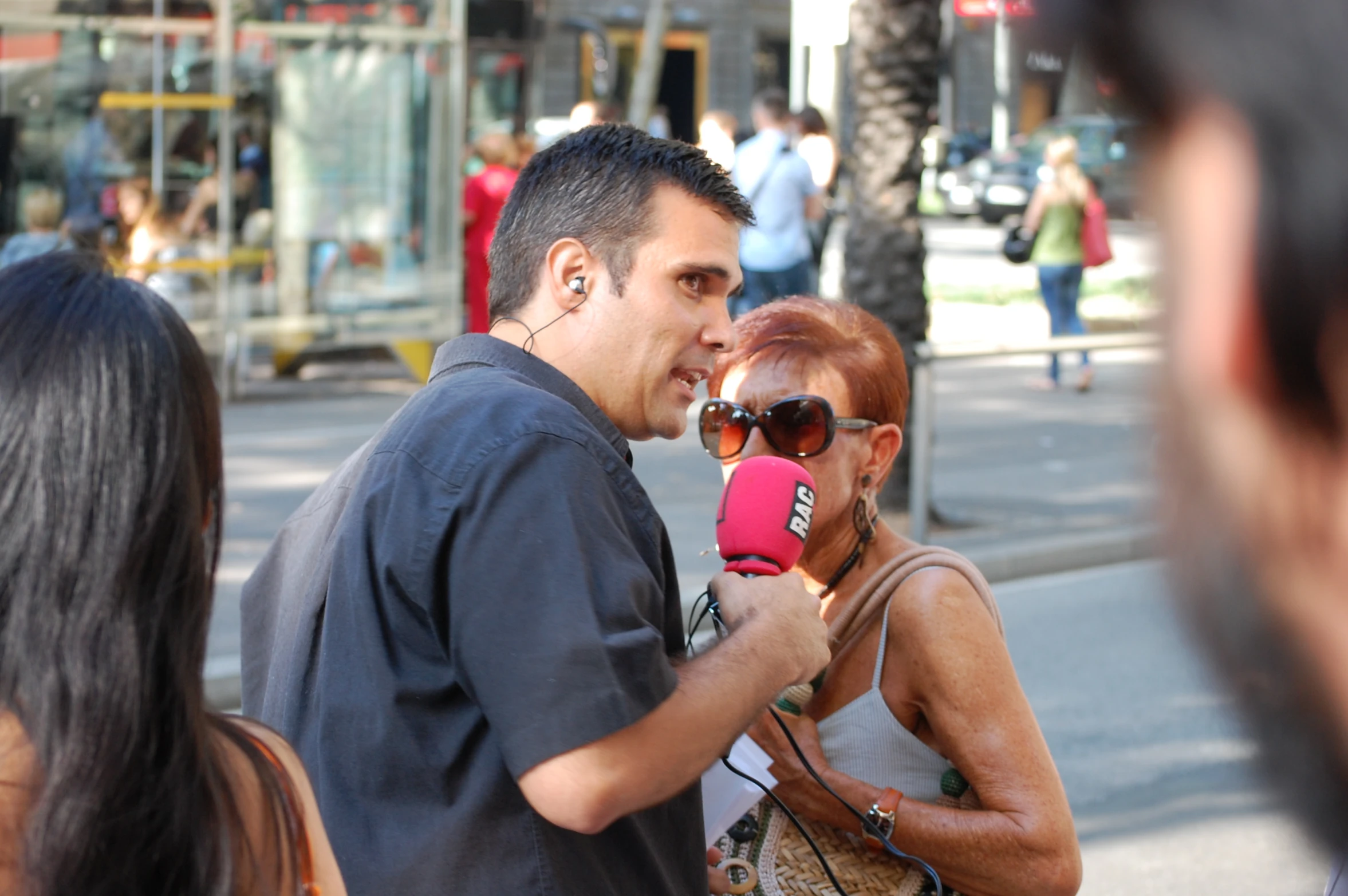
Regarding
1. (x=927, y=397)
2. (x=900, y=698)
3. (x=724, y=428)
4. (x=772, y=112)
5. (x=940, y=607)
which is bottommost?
(x=927, y=397)

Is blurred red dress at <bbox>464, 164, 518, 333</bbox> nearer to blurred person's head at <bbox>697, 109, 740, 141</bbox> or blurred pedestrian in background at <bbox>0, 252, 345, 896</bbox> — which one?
blurred person's head at <bbox>697, 109, 740, 141</bbox>

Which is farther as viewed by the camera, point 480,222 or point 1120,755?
point 480,222

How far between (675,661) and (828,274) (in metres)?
19.1

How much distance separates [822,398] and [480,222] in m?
10.2

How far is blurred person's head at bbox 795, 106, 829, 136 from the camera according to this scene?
13844mm

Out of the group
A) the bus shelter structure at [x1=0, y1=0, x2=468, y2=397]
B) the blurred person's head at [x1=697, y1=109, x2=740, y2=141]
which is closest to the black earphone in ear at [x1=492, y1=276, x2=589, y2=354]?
the bus shelter structure at [x1=0, y1=0, x2=468, y2=397]

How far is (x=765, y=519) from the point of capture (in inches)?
85.3

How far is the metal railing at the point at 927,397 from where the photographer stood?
7805 millimetres

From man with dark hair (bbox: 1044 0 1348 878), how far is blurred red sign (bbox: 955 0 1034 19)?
1 cm

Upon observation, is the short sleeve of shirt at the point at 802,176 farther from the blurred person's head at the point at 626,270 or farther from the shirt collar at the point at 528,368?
the shirt collar at the point at 528,368

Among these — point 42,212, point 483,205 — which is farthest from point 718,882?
point 483,205

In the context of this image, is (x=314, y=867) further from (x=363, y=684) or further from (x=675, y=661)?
(x=675, y=661)

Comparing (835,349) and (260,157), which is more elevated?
(260,157)

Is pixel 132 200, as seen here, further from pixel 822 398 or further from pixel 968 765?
pixel 968 765
